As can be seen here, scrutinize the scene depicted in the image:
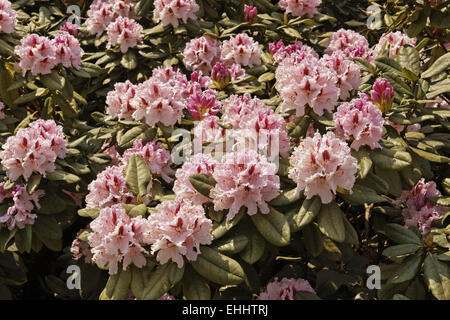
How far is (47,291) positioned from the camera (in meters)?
3.14

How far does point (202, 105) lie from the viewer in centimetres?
234

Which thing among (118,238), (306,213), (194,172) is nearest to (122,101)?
(194,172)

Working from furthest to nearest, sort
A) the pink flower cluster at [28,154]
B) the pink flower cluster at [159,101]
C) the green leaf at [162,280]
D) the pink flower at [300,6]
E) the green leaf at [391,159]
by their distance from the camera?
the pink flower at [300,6], the pink flower cluster at [159,101], the pink flower cluster at [28,154], the green leaf at [391,159], the green leaf at [162,280]

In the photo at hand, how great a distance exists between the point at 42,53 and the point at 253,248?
4.70 feet

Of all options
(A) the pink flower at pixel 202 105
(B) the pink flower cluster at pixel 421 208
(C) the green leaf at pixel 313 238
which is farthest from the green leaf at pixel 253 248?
(B) the pink flower cluster at pixel 421 208

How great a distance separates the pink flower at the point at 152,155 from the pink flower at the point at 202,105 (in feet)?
0.67

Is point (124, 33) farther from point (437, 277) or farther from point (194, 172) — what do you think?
point (437, 277)

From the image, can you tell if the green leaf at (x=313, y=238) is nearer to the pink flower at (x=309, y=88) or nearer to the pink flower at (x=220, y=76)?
the pink flower at (x=309, y=88)

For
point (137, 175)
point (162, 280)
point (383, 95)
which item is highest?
point (383, 95)

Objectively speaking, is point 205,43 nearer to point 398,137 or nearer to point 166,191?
point 166,191

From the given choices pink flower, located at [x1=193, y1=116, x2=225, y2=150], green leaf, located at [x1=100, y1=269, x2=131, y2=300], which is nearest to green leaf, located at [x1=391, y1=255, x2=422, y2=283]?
pink flower, located at [x1=193, y1=116, x2=225, y2=150]

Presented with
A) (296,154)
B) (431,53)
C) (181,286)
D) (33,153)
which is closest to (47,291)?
(33,153)

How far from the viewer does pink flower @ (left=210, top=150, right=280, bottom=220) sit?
1.84 meters

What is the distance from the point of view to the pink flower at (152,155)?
223 centimetres
